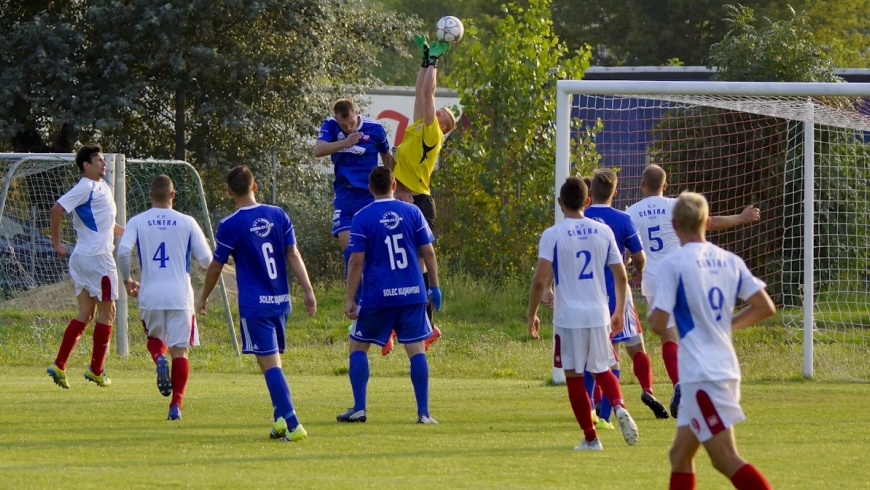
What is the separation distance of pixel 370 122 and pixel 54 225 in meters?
3.07

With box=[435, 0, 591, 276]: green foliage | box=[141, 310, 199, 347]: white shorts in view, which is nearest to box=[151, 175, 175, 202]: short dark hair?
box=[141, 310, 199, 347]: white shorts

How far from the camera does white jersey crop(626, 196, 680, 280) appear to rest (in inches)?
366

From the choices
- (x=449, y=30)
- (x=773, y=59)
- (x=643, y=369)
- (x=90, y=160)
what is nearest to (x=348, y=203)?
(x=449, y=30)

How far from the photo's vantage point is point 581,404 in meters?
7.44

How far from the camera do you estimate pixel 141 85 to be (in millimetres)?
21812

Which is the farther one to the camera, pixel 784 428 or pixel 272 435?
pixel 784 428

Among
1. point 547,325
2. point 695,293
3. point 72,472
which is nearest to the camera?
point 695,293

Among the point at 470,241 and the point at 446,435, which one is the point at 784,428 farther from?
the point at 470,241

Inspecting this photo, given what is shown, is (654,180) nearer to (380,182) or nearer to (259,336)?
(380,182)

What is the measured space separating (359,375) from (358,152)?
253 cm

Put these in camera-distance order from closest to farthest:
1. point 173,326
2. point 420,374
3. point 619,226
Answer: point 619,226 → point 420,374 → point 173,326

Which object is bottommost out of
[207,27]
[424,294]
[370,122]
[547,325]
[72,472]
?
[547,325]

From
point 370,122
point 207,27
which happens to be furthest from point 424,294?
point 207,27

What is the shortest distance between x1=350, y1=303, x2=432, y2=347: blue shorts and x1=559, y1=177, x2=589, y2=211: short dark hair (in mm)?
1565
